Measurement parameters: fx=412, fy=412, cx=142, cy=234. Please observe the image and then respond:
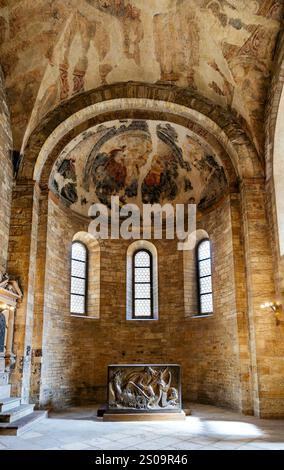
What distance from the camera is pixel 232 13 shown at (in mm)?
11742

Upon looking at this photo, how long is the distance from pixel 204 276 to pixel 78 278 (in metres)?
4.87

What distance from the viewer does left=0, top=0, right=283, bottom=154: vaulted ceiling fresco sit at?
11.8 metres

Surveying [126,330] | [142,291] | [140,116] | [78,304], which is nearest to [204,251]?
[142,291]

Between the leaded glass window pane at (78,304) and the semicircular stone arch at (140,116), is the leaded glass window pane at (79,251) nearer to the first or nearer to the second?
the leaded glass window pane at (78,304)

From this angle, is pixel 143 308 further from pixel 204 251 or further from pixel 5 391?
pixel 5 391

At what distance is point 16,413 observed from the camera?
32.0ft

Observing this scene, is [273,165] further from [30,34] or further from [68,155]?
[30,34]

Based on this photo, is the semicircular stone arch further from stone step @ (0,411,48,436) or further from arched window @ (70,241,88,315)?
stone step @ (0,411,48,436)

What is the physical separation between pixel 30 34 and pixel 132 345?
1105 centimetres

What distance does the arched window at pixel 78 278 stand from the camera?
15594mm

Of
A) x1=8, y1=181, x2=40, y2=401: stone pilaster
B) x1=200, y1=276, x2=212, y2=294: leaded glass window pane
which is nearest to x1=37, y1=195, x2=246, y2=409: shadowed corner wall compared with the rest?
x1=8, y1=181, x2=40, y2=401: stone pilaster

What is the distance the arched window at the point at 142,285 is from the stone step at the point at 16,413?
6.21 m

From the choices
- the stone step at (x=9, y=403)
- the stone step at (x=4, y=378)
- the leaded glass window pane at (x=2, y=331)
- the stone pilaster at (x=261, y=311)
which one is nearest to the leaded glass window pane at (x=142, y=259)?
the stone pilaster at (x=261, y=311)

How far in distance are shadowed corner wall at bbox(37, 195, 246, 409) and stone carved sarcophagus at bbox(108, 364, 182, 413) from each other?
2.18m
